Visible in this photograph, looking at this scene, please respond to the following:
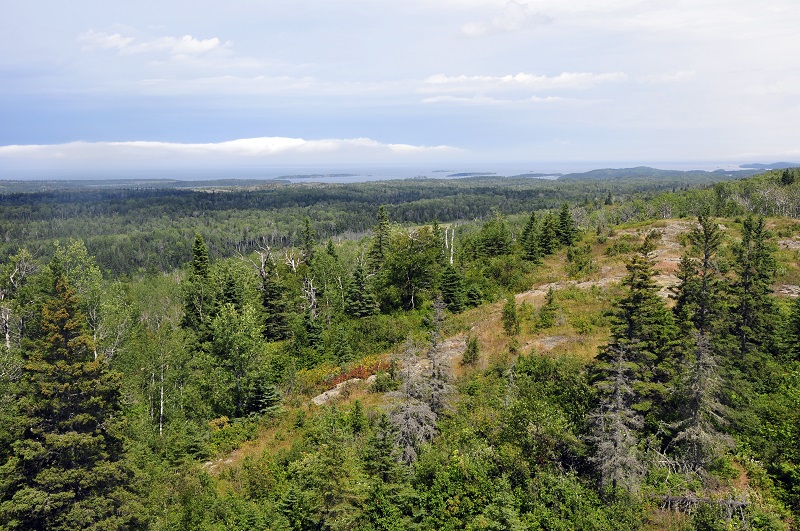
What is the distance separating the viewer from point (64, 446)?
13.3 meters

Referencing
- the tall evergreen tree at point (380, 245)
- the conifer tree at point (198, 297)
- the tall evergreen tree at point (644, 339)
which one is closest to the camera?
the tall evergreen tree at point (644, 339)

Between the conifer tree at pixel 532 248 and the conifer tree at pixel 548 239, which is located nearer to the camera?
the conifer tree at pixel 532 248

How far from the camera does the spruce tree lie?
12961 mm

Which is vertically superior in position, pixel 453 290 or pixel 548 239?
pixel 548 239

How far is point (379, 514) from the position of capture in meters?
11.9

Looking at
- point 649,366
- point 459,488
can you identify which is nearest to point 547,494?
point 459,488

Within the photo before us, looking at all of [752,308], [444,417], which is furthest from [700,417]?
[444,417]

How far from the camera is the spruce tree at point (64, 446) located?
13.0 meters

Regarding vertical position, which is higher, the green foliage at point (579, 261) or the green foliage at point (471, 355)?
the green foliage at point (579, 261)

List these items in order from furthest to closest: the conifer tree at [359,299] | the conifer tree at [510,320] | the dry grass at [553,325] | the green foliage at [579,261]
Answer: the conifer tree at [359,299]
the green foliage at [579,261]
the conifer tree at [510,320]
the dry grass at [553,325]

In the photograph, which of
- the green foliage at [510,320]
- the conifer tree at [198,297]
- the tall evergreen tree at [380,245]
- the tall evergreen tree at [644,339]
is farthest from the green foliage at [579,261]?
the conifer tree at [198,297]

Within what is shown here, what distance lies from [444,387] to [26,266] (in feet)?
96.8

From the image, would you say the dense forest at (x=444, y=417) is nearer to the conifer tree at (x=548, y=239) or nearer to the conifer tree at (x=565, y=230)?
the conifer tree at (x=548, y=239)

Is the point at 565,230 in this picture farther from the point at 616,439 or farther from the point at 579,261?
the point at 616,439
